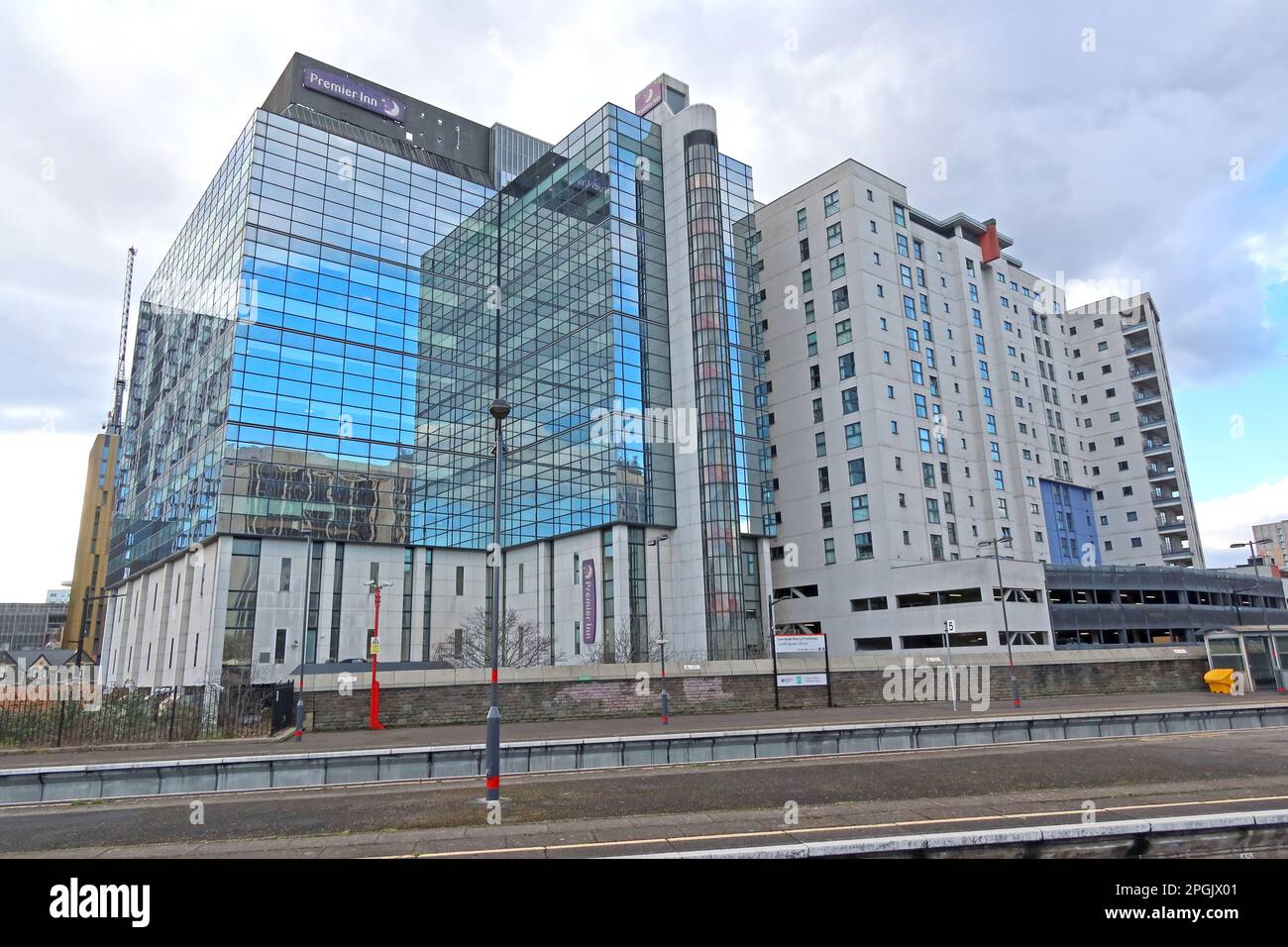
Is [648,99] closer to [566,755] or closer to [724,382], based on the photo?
[724,382]

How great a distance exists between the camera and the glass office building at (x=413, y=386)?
6338 cm

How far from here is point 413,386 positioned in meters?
72.8

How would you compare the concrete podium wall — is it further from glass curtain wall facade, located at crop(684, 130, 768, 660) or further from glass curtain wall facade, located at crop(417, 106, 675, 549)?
glass curtain wall facade, located at crop(417, 106, 675, 549)

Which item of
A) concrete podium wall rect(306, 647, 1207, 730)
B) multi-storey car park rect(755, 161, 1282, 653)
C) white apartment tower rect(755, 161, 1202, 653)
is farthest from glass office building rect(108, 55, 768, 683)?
concrete podium wall rect(306, 647, 1207, 730)

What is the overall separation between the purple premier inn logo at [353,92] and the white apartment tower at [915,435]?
42092mm

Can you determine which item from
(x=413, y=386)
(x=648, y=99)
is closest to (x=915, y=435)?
(x=648, y=99)

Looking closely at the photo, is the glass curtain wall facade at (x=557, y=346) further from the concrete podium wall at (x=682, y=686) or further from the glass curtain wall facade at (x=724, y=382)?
the concrete podium wall at (x=682, y=686)

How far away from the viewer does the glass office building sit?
6338 centimetres

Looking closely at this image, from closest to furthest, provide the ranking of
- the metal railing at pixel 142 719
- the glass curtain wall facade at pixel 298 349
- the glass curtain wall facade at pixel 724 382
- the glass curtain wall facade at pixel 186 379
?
1. the metal railing at pixel 142 719
2. the glass curtain wall facade at pixel 298 349
3. the glass curtain wall facade at pixel 724 382
4. the glass curtain wall facade at pixel 186 379

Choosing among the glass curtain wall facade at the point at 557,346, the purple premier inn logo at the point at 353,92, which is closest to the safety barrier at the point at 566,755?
the glass curtain wall facade at the point at 557,346

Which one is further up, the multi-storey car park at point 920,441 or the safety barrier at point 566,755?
the multi-storey car park at point 920,441

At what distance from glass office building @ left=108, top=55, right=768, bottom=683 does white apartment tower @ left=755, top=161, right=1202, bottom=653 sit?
27.8 ft
